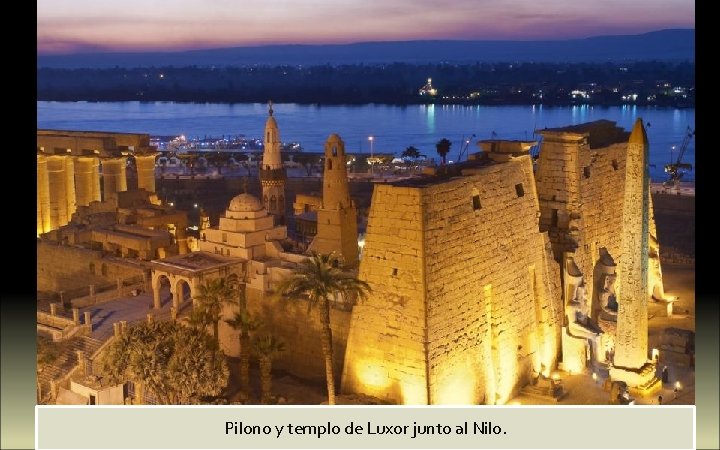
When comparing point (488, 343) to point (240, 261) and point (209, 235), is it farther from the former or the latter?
point (209, 235)

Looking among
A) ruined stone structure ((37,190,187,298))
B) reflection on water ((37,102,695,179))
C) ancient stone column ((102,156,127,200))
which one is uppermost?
reflection on water ((37,102,695,179))

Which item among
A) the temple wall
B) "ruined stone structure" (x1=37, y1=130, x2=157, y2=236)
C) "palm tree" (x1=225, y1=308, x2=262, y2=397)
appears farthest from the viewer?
"ruined stone structure" (x1=37, y1=130, x2=157, y2=236)

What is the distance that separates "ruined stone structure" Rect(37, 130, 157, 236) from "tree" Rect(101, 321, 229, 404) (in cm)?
2247

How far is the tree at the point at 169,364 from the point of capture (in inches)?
861

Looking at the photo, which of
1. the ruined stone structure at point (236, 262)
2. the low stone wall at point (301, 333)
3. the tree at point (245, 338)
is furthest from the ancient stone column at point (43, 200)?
the tree at point (245, 338)

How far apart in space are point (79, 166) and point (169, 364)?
25.5m

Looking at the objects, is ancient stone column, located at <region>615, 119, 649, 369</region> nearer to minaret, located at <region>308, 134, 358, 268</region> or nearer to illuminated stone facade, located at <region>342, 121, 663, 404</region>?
illuminated stone facade, located at <region>342, 121, 663, 404</region>

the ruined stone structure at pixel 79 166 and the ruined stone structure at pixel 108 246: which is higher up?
the ruined stone structure at pixel 79 166

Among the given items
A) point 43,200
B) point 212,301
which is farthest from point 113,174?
point 212,301

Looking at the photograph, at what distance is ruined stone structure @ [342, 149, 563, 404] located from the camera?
20.7 meters

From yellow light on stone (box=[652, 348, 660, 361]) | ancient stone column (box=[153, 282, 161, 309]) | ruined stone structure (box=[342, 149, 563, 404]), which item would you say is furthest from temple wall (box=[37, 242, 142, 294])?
yellow light on stone (box=[652, 348, 660, 361])

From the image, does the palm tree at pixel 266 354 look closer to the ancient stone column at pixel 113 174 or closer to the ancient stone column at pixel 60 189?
the ancient stone column at pixel 113 174

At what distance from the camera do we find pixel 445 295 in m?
21.1

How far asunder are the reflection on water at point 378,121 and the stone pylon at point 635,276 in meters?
26.4
